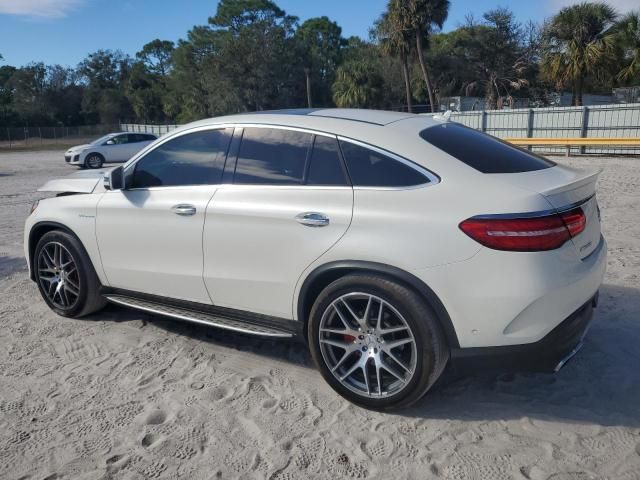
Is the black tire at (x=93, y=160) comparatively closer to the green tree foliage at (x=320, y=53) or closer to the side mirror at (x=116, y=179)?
the side mirror at (x=116, y=179)

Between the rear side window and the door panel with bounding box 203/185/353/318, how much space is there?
0.67 meters

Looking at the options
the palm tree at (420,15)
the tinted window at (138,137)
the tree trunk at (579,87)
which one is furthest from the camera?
the palm tree at (420,15)

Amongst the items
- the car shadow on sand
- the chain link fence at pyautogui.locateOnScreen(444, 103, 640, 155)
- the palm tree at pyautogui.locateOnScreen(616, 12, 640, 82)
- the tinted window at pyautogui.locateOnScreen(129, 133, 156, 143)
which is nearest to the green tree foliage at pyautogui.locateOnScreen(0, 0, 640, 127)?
the palm tree at pyautogui.locateOnScreen(616, 12, 640, 82)

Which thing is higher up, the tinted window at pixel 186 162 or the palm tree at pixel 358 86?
the palm tree at pixel 358 86

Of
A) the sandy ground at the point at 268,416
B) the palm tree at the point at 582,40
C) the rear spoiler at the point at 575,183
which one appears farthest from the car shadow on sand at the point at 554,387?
the palm tree at the point at 582,40

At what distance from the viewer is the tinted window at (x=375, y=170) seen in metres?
3.02

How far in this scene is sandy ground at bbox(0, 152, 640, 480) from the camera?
8.87ft

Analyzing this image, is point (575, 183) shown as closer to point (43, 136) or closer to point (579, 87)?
point (579, 87)

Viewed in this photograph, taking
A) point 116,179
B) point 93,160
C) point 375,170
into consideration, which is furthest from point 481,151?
point 93,160

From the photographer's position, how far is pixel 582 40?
86.4 ft

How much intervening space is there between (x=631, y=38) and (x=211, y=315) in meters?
28.7

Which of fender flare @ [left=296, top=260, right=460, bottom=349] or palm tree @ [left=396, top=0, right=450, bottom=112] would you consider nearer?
fender flare @ [left=296, top=260, right=460, bottom=349]

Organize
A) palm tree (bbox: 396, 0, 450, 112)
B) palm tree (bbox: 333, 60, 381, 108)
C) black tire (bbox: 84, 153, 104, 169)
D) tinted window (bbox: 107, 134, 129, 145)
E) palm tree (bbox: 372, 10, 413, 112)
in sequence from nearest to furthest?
1. black tire (bbox: 84, 153, 104, 169)
2. tinted window (bbox: 107, 134, 129, 145)
3. palm tree (bbox: 396, 0, 450, 112)
4. palm tree (bbox: 372, 10, 413, 112)
5. palm tree (bbox: 333, 60, 381, 108)

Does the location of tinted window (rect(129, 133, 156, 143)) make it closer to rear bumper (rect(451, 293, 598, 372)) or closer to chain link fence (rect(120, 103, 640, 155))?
chain link fence (rect(120, 103, 640, 155))
